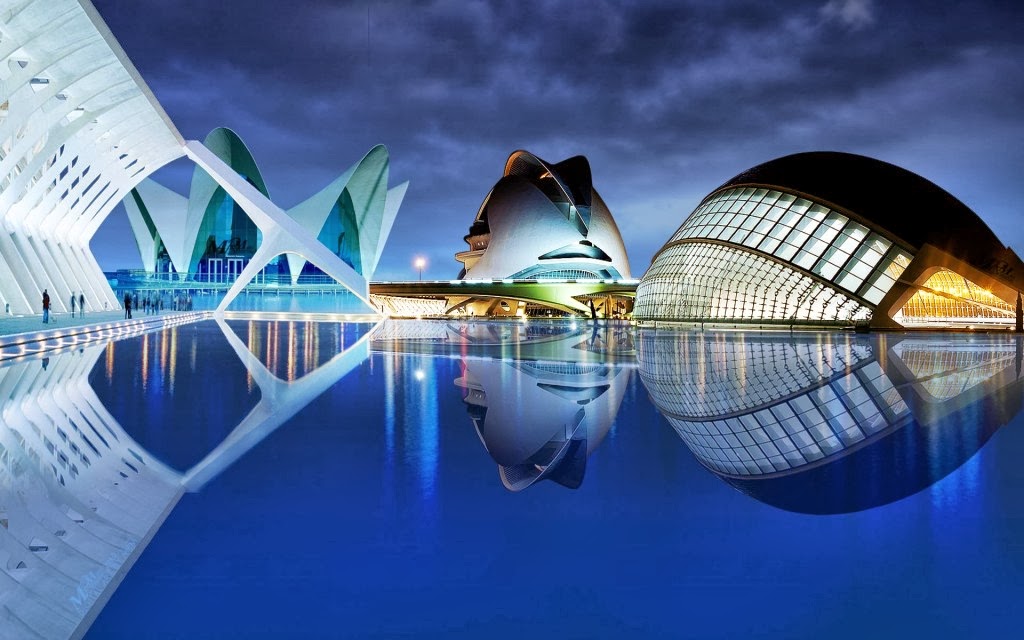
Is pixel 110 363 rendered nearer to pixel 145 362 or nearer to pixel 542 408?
pixel 145 362

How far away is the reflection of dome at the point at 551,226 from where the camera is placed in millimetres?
58844

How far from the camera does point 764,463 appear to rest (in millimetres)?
4684

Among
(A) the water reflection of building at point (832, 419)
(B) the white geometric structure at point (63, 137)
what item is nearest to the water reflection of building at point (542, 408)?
(A) the water reflection of building at point (832, 419)

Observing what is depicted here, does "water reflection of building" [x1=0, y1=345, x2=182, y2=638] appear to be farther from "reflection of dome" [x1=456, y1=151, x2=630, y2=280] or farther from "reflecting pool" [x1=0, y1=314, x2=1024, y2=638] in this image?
"reflection of dome" [x1=456, y1=151, x2=630, y2=280]

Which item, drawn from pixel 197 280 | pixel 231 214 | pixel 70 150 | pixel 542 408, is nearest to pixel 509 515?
pixel 542 408

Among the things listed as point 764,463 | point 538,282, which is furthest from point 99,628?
point 538,282

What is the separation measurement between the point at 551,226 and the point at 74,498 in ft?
184

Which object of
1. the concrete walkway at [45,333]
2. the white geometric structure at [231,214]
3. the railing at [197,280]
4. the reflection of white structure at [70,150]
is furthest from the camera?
the railing at [197,280]

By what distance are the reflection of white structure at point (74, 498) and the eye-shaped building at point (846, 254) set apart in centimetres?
2296

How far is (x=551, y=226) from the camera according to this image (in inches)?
2317

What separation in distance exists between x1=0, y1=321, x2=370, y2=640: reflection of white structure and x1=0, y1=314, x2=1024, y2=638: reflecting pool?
2 cm

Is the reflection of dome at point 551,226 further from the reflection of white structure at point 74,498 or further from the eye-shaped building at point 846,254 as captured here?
the reflection of white structure at point 74,498

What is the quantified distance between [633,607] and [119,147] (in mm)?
30481

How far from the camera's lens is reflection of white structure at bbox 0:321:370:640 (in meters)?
2.52
